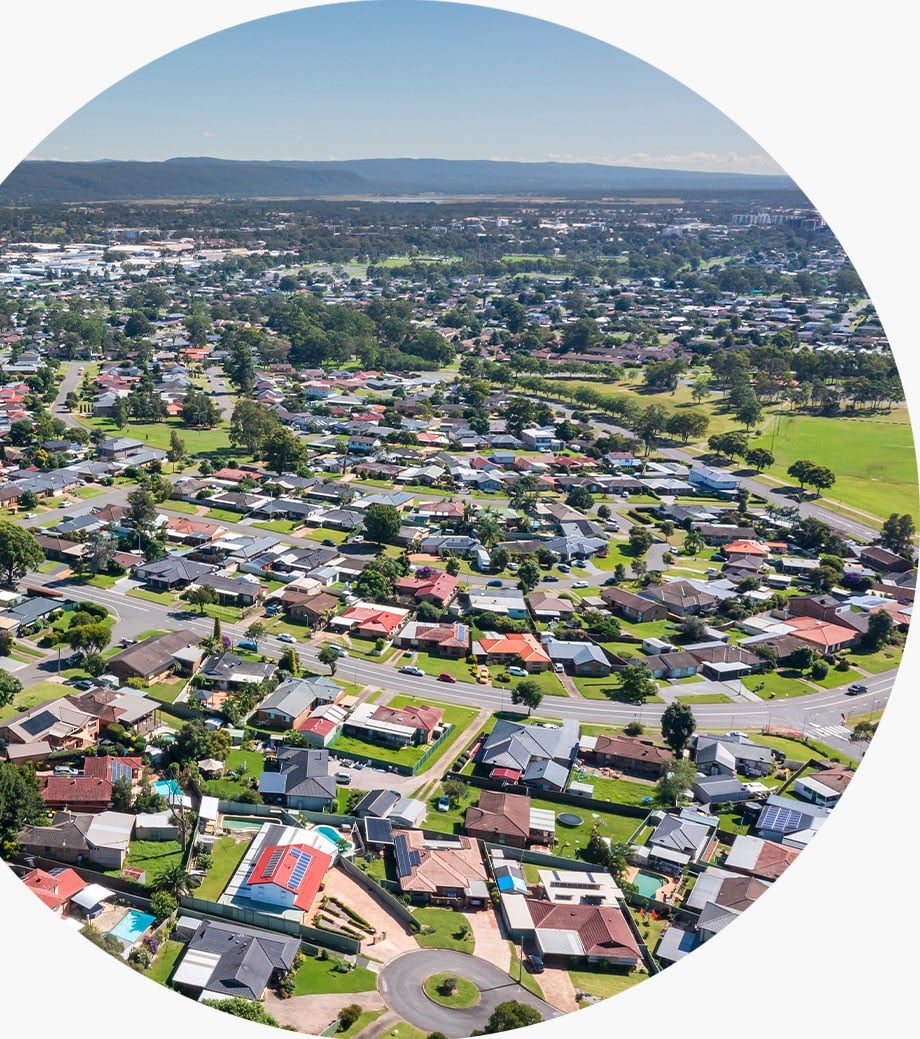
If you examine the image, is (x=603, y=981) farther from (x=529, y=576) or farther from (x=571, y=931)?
(x=529, y=576)

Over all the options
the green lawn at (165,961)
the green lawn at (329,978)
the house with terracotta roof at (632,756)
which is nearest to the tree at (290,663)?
the house with terracotta roof at (632,756)

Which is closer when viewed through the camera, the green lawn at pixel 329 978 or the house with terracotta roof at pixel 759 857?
the green lawn at pixel 329 978

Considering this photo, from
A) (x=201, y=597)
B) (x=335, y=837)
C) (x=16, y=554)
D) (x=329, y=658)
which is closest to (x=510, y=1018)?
(x=335, y=837)

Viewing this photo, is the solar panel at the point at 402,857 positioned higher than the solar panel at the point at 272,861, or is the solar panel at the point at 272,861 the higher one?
the solar panel at the point at 272,861

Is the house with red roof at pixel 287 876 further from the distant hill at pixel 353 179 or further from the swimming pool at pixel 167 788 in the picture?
the distant hill at pixel 353 179

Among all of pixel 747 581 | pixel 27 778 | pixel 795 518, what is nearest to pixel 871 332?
pixel 795 518

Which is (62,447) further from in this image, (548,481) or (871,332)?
(871,332)
